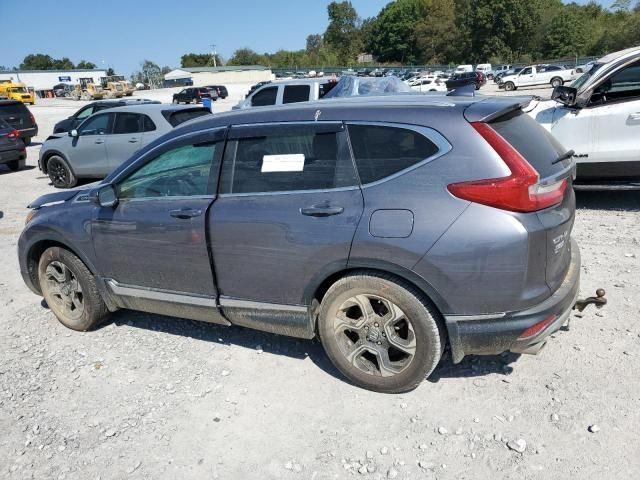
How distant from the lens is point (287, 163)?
3098 mm

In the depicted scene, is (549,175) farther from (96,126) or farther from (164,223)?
(96,126)

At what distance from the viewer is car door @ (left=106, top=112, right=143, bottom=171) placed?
9875 mm

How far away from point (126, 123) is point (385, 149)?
8533mm

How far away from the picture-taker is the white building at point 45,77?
86.6m

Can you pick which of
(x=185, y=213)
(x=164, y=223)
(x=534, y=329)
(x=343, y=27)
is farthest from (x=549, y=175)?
(x=343, y=27)

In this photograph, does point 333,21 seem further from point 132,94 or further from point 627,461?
point 627,461

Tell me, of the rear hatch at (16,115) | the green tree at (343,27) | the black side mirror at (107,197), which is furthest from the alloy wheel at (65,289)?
the green tree at (343,27)

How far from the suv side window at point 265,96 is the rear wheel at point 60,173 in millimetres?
4420

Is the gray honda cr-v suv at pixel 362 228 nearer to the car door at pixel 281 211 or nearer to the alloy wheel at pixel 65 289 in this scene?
the car door at pixel 281 211

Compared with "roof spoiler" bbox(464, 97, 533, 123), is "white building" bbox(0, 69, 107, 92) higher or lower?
higher

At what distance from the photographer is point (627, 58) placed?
5973 millimetres

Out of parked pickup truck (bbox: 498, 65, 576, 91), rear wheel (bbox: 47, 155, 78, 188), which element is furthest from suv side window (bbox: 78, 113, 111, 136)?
parked pickup truck (bbox: 498, 65, 576, 91)

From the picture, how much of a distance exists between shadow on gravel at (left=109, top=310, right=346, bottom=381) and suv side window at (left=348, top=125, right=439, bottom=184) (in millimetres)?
1404

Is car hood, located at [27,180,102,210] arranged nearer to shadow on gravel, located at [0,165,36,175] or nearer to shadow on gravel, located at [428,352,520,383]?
shadow on gravel, located at [428,352,520,383]
